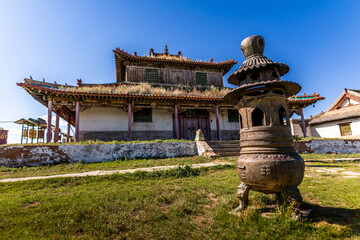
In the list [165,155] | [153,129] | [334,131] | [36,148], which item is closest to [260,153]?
[165,155]

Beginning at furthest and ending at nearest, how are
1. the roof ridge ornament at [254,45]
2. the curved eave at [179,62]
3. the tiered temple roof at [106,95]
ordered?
the curved eave at [179,62]
the tiered temple roof at [106,95]
the roof ridge ornament at [254,45]

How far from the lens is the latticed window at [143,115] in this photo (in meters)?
14.0

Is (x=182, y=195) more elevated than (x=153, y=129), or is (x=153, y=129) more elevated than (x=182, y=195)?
(x=153, y=129)

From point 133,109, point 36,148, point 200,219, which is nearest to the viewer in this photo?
point 200,219

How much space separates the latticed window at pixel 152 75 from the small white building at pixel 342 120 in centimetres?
1805

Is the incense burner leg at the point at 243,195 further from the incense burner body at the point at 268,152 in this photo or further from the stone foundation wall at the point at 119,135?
the stone foundation wall at the point at 119,135

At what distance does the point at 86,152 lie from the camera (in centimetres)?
920

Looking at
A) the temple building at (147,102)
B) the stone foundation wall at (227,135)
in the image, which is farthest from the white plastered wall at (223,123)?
the stone foundation wall at (227,135)

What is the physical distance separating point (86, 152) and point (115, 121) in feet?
15.2

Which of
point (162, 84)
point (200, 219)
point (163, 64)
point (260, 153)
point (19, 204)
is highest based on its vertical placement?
point (163, 64)

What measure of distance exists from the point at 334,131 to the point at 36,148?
24.8 m

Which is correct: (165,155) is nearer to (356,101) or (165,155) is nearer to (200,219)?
(200,219)

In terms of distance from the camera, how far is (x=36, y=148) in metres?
8.72

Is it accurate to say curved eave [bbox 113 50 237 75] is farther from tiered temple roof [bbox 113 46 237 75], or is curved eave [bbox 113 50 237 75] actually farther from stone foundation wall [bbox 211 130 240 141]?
stone foundation wall [bbox 211 130 240 141]
